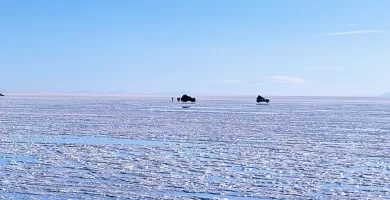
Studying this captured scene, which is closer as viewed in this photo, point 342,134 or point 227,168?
point 227,168

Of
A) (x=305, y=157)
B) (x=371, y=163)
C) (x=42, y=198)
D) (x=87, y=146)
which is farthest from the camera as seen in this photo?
(x=87, y=146)

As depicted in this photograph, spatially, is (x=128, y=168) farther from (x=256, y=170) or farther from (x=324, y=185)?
(x=324, y=185)

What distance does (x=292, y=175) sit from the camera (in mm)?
15383

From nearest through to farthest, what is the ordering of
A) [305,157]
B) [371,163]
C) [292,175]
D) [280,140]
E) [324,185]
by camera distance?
[324,185], [292,175], [371,163], [305,157], [280,140]

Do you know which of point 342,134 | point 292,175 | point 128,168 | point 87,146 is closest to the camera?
point 292,175

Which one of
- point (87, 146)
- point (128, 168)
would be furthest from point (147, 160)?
point (87, 146)

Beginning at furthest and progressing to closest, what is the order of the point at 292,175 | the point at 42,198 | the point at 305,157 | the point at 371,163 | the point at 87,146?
the point at 87,146
the point at 305,157
the point at 371,163
the point at 292,175
the point at 42,198

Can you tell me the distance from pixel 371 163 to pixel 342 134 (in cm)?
1182

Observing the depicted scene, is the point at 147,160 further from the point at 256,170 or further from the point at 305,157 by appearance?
the point at 305,157

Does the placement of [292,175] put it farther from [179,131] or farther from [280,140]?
[179,131]

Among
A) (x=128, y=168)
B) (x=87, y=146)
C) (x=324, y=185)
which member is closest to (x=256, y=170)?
(x=324, y=185)

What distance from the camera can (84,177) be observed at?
48.4 ft

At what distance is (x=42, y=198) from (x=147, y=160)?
6.53m

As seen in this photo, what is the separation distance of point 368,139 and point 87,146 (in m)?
13.8
